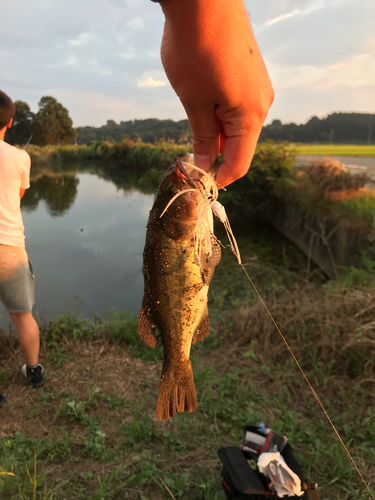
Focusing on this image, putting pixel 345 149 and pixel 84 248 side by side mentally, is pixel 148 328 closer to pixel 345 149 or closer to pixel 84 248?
pixel 84 248

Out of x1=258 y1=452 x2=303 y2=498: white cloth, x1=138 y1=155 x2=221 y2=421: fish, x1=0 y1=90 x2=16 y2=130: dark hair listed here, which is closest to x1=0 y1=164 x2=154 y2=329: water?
x1=0 y1=90 x2=16 y2=130: dark hair

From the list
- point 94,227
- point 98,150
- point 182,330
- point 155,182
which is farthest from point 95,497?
point 98,150

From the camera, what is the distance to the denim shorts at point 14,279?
368 cm

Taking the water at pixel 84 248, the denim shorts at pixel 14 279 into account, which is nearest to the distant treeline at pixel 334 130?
the water at pixel 84 248

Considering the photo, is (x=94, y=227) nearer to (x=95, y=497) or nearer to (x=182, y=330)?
(x=95, y=497)

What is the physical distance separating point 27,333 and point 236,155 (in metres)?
3.67

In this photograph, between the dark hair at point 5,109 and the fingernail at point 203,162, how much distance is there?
3364 mm

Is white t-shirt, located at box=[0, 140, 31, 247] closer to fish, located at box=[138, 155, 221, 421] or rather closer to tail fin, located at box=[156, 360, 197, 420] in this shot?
fish, located at box=[138, 155, 221, 421]

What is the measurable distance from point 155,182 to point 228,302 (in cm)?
1451

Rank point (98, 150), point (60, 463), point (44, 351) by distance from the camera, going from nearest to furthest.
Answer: point (60, 463), point (44, 351), point (98, 150)

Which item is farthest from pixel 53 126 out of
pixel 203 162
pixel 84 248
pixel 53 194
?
pixel 203 162

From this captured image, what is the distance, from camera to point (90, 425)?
3717mm

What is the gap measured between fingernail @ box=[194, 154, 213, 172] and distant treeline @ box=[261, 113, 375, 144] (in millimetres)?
11585

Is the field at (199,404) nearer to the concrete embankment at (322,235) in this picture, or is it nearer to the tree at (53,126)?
the concrete embankment at (322,235)
